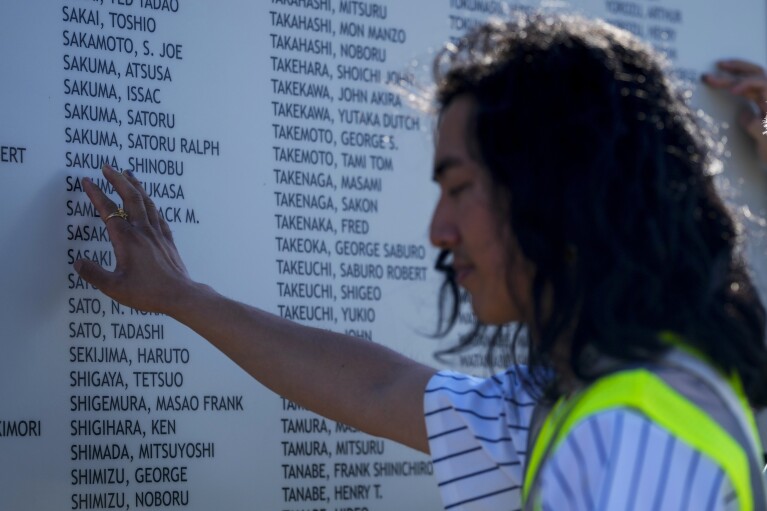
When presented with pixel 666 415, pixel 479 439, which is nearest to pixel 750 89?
pixel 479 439

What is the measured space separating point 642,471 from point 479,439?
0.61 metres

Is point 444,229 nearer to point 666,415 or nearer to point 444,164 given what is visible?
point 444,164

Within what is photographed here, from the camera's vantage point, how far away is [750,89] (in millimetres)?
3119

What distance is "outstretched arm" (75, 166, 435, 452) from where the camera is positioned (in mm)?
2051

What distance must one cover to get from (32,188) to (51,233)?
0.09 m

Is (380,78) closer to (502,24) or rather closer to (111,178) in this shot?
(111,178)

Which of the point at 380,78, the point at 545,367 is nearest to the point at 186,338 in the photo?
the point at 380,78

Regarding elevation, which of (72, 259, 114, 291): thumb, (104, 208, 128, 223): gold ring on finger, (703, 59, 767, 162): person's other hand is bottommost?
(72, 259, 114, 291): thumb

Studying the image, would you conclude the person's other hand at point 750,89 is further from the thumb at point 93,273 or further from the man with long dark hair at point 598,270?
the thumb at point 93,273

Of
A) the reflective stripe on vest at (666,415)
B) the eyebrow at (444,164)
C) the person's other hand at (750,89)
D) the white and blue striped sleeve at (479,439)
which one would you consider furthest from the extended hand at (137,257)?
the person's other hand at (750,89)

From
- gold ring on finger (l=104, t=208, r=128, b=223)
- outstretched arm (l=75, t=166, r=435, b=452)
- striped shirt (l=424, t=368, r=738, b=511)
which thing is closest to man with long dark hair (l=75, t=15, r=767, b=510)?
striped shirt (l=424, t=368, r=738, b=511)

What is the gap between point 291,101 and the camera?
2.51 meters

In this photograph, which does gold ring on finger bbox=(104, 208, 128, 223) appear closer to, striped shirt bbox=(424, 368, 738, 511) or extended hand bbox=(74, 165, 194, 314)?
extended hand bbox=(74, 165, 194, 314)

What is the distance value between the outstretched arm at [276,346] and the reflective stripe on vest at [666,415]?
0.67 metres
